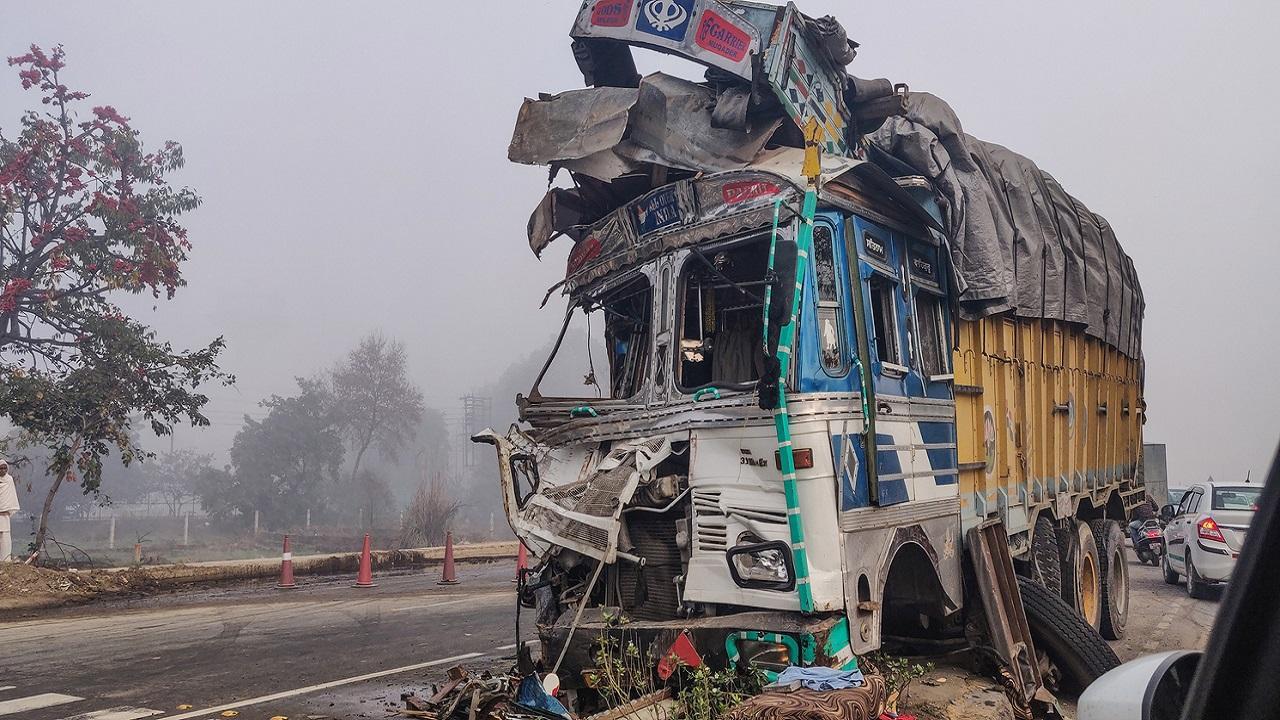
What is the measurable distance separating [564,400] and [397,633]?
429cm

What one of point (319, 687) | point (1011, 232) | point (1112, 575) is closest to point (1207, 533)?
point (1112, 575)

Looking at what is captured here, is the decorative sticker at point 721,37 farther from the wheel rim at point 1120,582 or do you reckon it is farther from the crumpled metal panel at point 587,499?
the wheel rim at point 1120,582

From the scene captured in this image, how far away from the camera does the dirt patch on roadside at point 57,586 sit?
12242 millimetres

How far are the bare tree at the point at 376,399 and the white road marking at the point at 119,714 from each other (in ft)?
153

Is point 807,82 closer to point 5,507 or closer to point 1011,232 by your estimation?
→ point 1011,232

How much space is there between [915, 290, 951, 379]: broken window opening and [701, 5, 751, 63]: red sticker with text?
2.01 m

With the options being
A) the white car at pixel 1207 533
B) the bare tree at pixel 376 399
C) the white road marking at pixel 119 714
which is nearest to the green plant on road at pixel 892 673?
the white road marking at pixel 119 714

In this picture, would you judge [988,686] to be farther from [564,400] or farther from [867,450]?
[564,400]

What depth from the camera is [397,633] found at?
9367 millimetres

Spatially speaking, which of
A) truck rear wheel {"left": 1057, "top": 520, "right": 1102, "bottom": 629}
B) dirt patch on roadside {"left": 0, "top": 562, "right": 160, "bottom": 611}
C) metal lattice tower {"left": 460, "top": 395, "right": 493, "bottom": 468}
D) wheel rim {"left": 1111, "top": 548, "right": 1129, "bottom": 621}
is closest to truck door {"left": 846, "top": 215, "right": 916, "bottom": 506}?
truck rear wheel {"left": 1057, "top": 520, "right": 1102, "bottom": 629}

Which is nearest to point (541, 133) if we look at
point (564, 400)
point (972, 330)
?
point (564, 400)

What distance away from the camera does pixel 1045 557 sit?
8.31 m

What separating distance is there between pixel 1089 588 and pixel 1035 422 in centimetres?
244

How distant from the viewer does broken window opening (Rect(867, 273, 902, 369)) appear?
5742mm
